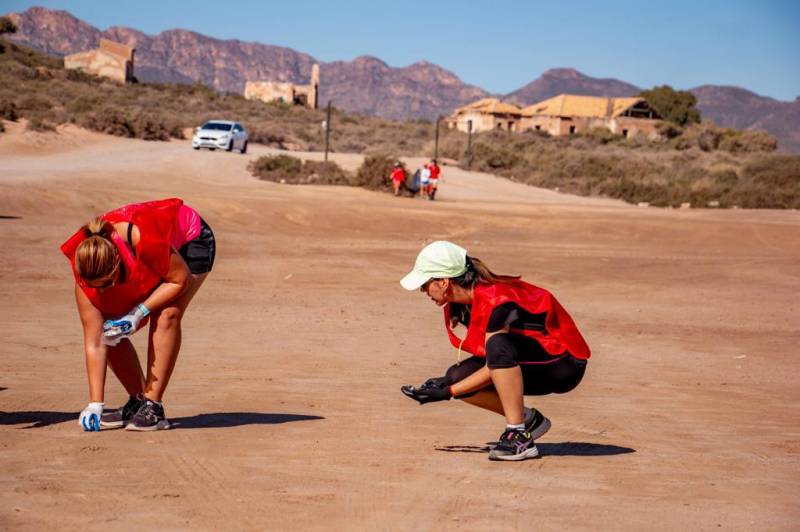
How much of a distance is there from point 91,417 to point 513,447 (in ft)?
8.11

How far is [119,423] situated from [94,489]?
162 cm

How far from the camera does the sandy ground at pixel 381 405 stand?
604 centimetres

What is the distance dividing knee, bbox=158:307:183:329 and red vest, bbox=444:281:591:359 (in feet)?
5.33

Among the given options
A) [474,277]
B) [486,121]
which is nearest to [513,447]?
[474,277]

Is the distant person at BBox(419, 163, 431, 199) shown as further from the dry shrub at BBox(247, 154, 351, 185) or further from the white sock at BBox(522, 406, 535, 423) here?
the white sock at BBox(522, 406, 535, 423)

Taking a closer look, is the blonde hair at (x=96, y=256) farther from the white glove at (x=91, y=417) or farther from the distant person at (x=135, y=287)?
the white glove at (x=91, y=417)

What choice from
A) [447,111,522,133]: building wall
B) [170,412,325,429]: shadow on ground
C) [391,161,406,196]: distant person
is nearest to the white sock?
[170,412,325,429]: shadow on ground

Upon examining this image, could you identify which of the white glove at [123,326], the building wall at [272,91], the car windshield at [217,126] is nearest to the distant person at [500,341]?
the white glove at [123,326]

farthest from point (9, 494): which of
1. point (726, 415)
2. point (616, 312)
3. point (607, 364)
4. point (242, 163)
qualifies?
point (242, 163)

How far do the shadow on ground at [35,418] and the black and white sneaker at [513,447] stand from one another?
2780 millimetres

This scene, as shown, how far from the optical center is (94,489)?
6133 millimetres

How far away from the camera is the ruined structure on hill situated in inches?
4008

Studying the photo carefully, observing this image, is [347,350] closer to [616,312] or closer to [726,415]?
[726,415]

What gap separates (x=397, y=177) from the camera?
39.1 m
